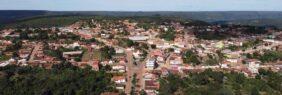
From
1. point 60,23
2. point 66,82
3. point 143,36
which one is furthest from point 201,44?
point 60,23

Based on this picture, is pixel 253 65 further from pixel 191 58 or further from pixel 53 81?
pixel 53 81

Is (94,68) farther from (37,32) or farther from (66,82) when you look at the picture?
(37,32)

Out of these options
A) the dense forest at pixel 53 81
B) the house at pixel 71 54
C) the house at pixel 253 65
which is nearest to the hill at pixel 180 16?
the house at pixel 71 54

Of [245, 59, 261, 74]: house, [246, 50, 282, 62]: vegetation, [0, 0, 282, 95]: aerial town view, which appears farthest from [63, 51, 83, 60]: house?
[246, 50, 282, 62]: vegetation

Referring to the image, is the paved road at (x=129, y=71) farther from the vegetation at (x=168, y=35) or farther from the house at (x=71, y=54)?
the vegetation at (x=168, y=35)

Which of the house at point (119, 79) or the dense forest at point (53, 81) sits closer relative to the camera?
the dense forest at point (53, 81)

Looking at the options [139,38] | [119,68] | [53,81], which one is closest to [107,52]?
[119,68]

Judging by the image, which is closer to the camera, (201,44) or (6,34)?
(201,44)
